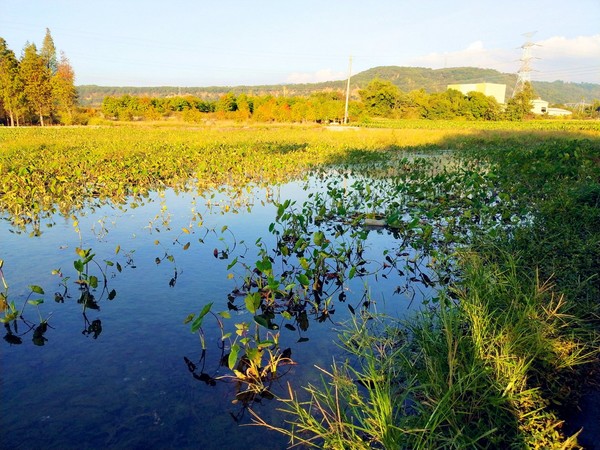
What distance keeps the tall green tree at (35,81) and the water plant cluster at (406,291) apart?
3196cm

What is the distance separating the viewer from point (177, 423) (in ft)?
9.48

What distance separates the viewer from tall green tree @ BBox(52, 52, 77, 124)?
133 feet

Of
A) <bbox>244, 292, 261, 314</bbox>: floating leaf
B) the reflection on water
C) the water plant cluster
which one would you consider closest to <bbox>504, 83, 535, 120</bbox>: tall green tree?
the water plant cluster

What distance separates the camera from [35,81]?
37969mm

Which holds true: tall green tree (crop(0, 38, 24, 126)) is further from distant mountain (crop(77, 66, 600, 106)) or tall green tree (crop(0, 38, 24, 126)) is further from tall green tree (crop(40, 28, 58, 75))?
distant mountain (crop(77, 66, 600, 106))

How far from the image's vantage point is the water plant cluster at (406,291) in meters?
2.58

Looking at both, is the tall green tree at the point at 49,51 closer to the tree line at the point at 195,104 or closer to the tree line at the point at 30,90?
the tree line at the point at 195,104

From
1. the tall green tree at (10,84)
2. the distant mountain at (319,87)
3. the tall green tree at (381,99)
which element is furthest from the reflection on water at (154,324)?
the distant mountain at (319,87)

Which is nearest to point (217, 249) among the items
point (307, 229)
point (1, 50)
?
point (307, 229)

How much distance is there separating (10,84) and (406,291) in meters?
43.2

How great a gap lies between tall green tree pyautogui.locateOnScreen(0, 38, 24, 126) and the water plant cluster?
31518 millimetres

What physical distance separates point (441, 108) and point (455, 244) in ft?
188

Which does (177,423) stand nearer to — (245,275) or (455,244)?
(245,275)

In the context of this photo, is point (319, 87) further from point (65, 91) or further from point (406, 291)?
point (406, 291)
